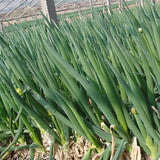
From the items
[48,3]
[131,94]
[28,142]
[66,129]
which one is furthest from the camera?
[48,3]

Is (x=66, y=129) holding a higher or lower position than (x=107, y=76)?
lower

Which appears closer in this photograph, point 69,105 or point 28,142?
point 69,105

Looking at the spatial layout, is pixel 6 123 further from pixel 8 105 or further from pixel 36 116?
pixel 36 116

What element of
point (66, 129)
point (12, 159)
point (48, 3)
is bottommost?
point (12, 159)

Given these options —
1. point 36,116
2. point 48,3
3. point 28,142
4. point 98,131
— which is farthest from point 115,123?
point 48,3

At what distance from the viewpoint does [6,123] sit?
0.63 meters

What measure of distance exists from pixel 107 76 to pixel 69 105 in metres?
0.09

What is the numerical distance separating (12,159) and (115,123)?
0.34 metres

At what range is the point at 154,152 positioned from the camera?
42cm

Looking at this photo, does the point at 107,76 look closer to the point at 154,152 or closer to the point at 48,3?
the point at 154,152

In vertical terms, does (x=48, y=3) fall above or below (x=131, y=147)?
above

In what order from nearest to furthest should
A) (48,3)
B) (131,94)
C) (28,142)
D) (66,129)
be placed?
(131,94) → (66,129) → (28,142) → (48,3)

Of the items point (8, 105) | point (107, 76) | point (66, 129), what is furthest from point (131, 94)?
point (8, 105)

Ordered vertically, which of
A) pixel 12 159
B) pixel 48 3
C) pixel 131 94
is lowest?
pixel 12 159
